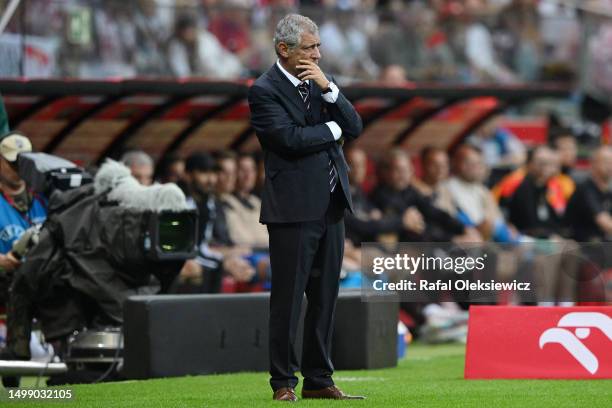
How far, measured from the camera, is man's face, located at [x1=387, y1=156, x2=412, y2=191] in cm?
1753

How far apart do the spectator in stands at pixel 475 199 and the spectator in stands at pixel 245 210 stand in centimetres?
268

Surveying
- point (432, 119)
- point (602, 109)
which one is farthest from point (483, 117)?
point (602, 109)

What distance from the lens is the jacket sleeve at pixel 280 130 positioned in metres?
8.84

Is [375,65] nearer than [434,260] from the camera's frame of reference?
No

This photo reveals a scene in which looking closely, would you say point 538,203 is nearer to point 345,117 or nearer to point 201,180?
point 201,180

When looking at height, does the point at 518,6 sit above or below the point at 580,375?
above

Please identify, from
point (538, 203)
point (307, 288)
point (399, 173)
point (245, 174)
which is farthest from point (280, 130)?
point (538, 203)

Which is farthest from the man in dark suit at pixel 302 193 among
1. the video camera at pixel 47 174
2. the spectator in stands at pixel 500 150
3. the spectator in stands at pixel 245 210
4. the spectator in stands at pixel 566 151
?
the spectator in stands at pixel 500 150

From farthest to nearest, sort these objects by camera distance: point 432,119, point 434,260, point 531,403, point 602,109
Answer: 1. point 602,109
2. point 432,119
3. point 434,260
4. point 531,403

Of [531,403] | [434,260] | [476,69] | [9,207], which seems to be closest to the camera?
[531,403]

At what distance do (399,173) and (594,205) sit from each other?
224 cm

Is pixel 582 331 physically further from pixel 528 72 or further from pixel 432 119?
pixel 528 72

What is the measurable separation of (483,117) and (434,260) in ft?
31.1

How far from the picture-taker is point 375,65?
769 inches
